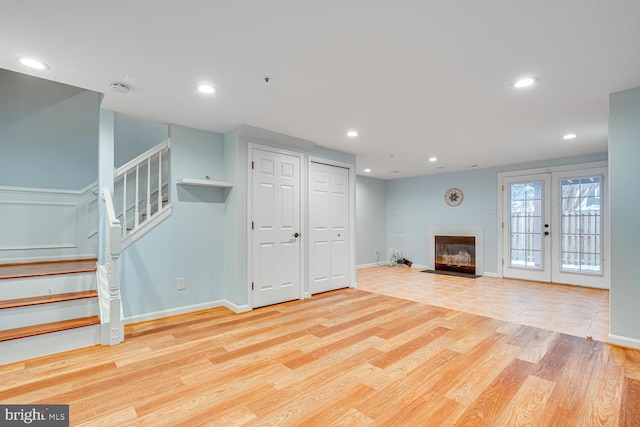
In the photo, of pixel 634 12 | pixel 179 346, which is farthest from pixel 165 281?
pixel 634 12

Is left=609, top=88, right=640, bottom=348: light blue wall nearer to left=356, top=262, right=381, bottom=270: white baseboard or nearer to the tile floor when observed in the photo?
the tile floor

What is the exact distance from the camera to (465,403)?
183 centimetres

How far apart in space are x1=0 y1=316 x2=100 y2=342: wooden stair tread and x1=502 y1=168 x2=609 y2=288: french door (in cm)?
681

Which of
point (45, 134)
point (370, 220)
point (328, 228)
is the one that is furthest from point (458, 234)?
point (45, 134)

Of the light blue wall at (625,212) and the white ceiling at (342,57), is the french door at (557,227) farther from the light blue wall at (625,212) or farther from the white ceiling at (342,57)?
the light blue wall at (625,212)

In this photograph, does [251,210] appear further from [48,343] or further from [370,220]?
[370,220]

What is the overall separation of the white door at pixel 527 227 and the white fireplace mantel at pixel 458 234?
1.45ft

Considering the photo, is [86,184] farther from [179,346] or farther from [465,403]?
[465,403]

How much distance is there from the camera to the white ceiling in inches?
65.4

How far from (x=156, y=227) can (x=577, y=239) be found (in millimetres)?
6789

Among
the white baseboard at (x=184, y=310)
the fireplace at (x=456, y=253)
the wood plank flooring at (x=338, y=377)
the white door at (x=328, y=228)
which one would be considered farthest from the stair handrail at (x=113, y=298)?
the fireplace at (x=456, y=253)

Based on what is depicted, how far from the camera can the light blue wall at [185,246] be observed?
3305mm

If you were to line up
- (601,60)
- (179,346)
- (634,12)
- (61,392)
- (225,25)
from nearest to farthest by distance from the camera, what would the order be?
(634,12) < (225,25) < (61,392) < (601,60) < (179,346)

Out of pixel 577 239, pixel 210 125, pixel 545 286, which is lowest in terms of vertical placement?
pixel 545 286
